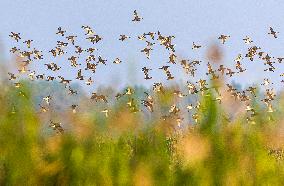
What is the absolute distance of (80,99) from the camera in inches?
190

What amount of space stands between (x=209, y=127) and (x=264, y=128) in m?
0.58

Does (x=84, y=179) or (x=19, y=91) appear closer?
(x=84, y=179)

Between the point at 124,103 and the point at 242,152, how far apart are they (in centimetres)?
96

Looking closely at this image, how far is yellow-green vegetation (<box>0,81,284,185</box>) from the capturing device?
374cm

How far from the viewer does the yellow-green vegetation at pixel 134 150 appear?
12.3 ft

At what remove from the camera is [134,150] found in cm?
409

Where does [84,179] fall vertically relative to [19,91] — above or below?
below

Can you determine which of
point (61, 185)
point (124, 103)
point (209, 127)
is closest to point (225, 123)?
point (209, 127)

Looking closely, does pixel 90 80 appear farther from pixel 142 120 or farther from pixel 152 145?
pixel 152 145

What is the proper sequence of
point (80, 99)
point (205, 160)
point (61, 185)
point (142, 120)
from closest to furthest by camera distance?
point (205, 160)
point (61, 185)
point (142, 120)
point (80, 99)

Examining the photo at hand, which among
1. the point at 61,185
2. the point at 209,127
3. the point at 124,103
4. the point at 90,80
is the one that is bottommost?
the point at 61,185

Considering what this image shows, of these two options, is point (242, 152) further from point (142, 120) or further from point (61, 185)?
point (61, 185)

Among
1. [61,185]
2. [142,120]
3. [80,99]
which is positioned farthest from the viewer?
[80,99]

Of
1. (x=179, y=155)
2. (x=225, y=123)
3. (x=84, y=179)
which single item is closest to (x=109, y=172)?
(x=84, y=179)
